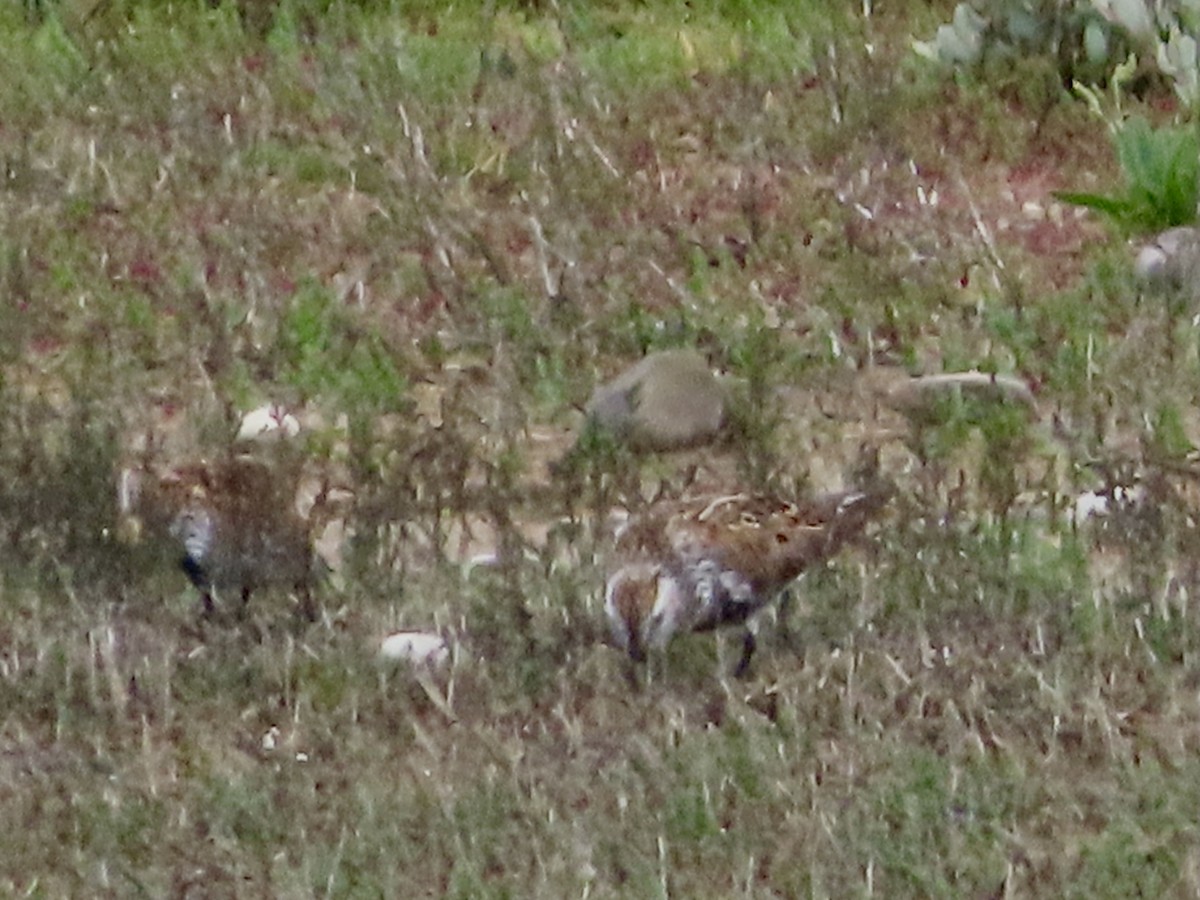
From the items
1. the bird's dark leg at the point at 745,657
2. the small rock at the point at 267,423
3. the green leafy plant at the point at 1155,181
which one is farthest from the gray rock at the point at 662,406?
the green leafy plant at the point at 1155,181

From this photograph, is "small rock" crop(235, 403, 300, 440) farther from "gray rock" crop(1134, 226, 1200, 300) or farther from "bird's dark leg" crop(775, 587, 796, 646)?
"gray rock" crop(1134, 226, 1200, 300)

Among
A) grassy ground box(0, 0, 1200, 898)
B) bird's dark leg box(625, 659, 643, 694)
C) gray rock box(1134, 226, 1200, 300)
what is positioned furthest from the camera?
gray rock box(1134, 226, 1200, 300)

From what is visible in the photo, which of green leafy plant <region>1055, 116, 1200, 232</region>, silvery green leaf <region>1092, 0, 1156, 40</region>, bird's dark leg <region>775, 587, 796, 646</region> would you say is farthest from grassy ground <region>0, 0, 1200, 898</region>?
silvery green leaf <region>1092, 0, 1156, 40</region>

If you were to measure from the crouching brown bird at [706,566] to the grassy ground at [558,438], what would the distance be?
0.24ft

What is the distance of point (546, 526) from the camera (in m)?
4.20

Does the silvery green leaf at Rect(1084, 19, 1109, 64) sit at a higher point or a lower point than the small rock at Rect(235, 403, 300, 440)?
higher

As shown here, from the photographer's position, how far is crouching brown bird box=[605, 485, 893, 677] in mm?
3557

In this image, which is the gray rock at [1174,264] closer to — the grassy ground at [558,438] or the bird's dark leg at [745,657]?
the grassy ground at [558,438]

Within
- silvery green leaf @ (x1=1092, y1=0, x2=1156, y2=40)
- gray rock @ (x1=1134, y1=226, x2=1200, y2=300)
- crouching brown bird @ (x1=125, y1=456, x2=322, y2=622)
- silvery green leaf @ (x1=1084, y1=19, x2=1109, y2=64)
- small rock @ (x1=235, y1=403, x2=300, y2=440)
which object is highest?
silvery green leaf @ (x1=1092, y1=0, x2=1156, y2=40)

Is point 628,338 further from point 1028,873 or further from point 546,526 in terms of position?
point 1028,873

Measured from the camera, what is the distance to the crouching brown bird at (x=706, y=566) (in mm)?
3557

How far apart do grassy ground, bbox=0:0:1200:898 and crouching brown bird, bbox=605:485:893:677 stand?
0.24 ft

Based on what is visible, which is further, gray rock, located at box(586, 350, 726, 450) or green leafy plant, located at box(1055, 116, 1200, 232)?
green leafy plant, located at box(1055, 116, 1200, 232)

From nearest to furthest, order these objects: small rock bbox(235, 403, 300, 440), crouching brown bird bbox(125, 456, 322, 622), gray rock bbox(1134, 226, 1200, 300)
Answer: crouching brown bird bbox(125, 456, 322, 622), small rock bbox(235, 403, 300, 440), gray rock bbox(1134, 226, 1200, 300)
